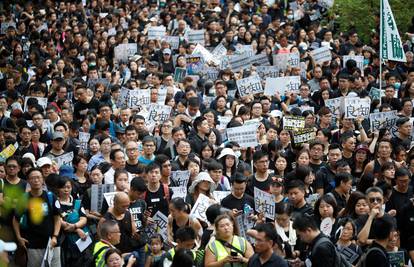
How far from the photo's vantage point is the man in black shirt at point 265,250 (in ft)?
28.6

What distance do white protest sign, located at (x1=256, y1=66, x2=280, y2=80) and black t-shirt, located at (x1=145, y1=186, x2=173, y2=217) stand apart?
8307 mm

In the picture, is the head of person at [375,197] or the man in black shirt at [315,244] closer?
the man in black shirt at [315,244]

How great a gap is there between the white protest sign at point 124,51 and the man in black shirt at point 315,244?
13.9 metres

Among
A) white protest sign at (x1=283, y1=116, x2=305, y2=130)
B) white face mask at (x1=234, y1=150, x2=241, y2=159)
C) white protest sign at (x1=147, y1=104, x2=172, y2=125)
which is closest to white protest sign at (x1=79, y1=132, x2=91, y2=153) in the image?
white protest sign at (x1=147, y1=104, x2=172, y2=125)

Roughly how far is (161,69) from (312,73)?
318cm

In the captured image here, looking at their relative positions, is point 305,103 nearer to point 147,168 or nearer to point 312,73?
point 312,73

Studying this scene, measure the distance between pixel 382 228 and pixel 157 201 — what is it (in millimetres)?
3191

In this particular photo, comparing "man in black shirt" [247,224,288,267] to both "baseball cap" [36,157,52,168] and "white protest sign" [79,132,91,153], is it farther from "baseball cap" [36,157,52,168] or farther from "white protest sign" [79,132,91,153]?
"white protest sign" [79,132,91,153]

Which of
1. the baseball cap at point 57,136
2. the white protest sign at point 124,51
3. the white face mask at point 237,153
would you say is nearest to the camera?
the baseball cap at point 57,136

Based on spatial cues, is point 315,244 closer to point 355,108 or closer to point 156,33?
point 355,108

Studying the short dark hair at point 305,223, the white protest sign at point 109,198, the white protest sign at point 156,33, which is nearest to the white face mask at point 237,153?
the white protest sign at point 109,198

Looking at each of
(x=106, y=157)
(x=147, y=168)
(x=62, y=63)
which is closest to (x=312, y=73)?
(x=62, y=63)

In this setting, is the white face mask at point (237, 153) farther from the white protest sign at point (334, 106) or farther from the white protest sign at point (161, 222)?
the white protest sign at point (161, 222)

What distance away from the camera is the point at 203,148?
13836 millimetres
